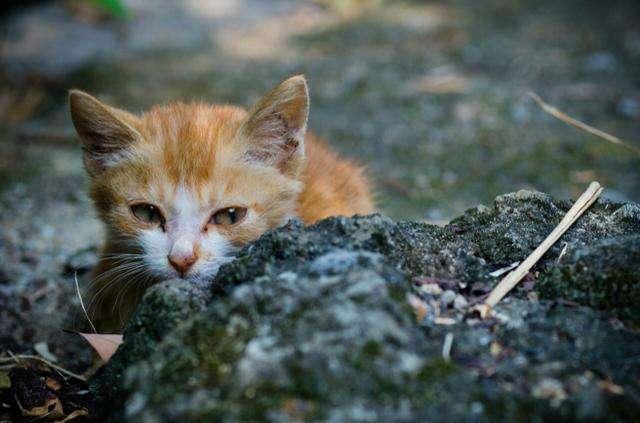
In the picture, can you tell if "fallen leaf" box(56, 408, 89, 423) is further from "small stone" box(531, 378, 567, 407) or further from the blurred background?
"small stone" box(531, 378, 567, 407)

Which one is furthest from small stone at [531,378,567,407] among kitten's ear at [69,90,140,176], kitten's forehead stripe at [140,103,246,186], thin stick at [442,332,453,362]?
kitten's ear at [69,90,140,176]

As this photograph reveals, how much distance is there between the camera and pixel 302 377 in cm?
140

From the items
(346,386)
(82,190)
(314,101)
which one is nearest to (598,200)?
(346,386)

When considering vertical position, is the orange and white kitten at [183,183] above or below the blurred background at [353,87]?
above

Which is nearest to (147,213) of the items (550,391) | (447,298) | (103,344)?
(103,344)

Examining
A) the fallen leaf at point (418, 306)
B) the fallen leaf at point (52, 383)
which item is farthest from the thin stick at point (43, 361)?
the fallen leaf at point (418, 306)

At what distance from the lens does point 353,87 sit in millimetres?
5977

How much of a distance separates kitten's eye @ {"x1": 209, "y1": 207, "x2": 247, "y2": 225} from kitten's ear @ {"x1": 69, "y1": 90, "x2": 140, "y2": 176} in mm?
449

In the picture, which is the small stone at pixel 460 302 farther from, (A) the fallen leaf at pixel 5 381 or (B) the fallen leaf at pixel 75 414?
(A) the fallen leaf at pixel 5 381

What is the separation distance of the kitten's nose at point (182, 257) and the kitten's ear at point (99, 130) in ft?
1.79

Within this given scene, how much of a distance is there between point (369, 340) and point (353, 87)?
186 inches

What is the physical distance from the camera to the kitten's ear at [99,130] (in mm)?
2674

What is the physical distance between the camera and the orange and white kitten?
2537mm

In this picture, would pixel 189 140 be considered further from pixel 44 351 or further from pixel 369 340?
pixel 369 340
